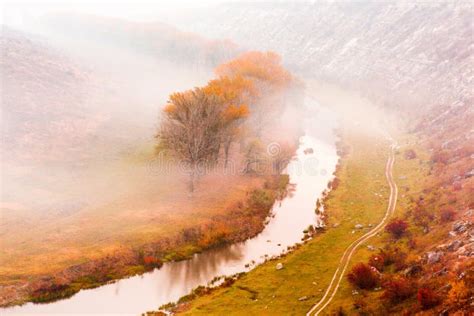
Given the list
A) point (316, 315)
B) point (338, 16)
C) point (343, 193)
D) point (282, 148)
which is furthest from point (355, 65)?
point (316, 315)

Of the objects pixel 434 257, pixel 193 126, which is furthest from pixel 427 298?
pixel 193 126

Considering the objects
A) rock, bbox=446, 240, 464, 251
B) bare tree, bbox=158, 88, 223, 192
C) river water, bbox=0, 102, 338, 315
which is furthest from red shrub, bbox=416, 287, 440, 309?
bare tree, bbox=158, 88, 223, 192

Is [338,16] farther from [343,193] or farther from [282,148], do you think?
[343,193]

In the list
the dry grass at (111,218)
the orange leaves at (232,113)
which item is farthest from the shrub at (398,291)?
the orange leaves at (232,113)

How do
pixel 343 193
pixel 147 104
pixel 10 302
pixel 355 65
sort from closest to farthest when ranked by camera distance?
pixel 10 302, pixel 343 193, pixel 147 104, pixel 355 65

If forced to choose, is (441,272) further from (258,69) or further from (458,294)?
(258,69)
